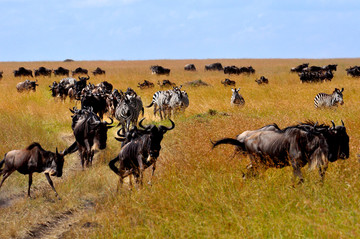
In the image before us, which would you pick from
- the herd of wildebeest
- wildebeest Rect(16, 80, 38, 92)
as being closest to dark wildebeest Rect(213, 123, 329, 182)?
the herd of wildebeest

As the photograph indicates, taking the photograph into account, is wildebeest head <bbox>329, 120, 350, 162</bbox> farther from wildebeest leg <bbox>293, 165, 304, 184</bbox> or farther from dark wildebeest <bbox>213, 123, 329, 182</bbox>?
wildebeest leg <bbox>293, 165, 304, 184</bbox>

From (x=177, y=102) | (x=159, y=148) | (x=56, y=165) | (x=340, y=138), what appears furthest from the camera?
(x=177, y=102)

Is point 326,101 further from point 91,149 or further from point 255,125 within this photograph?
point 91,149

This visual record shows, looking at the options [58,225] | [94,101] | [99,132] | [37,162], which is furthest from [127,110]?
[58,225]

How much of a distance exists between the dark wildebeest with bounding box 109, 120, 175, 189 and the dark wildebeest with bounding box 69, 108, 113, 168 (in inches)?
96.2

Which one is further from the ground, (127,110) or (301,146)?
(301,146)

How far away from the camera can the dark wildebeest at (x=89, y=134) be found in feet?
31.9

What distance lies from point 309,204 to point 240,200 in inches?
37.3

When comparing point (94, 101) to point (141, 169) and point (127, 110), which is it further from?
point (141, 169)

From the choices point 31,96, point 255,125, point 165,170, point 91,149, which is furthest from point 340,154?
point 31,96

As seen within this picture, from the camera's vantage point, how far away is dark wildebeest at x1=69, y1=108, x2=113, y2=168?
9734 mm

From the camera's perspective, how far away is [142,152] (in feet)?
22.9

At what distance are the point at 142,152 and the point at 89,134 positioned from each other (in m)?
3.39

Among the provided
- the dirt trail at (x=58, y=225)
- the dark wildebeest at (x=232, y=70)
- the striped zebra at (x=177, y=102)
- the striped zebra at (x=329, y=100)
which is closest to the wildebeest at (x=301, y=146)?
the dirt trail at (x=58, y=225)
